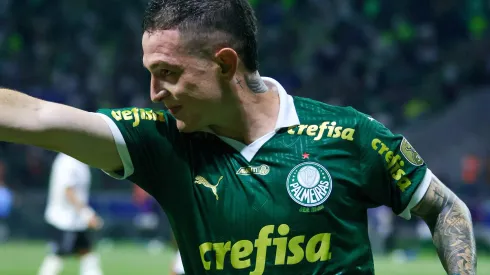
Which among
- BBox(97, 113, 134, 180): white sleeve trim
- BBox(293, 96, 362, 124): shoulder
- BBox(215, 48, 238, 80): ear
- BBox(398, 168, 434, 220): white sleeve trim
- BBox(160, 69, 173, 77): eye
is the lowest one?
BBox(398, 168, 434, 220): white sleeve trim

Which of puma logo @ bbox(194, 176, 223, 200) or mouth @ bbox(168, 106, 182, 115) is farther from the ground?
mouth @ bbox(168, 106, 182, 115)

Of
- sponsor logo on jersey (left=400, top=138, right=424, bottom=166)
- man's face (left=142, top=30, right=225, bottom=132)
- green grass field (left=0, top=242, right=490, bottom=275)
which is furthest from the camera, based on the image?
green grass field (left=0, top=242, right=490, bottom=275)

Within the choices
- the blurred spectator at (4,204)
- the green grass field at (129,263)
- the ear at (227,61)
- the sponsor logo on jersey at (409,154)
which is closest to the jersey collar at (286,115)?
the ear at (227,61)

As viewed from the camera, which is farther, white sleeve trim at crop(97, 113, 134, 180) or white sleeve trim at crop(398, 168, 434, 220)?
white sleeve trim at crop(398, 168, 434, 220)

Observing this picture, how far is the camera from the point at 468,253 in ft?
10.3

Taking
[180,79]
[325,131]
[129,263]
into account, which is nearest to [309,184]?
[325,131]

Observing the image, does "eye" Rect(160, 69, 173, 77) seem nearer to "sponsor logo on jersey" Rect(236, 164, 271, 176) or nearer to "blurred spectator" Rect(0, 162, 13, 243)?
"sponsor logo on jersey" Rect(236, 164, 271, 176)

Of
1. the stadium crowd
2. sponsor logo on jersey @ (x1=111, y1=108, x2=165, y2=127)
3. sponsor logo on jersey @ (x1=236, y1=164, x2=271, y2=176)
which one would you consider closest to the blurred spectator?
the stadium crowd

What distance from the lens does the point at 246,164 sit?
124 inches

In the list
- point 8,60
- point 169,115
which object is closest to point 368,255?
point 169,115

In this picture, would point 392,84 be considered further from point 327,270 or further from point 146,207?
point 327,270

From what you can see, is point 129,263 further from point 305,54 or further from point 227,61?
point 227,61

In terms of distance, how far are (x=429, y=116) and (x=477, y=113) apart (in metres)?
1.11

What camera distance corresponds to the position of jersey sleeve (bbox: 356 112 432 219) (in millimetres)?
3127
